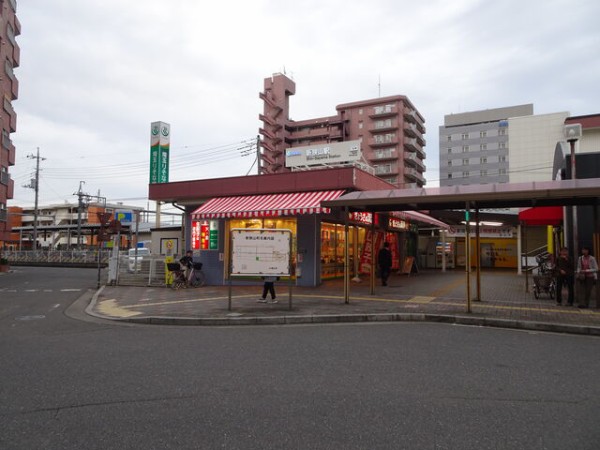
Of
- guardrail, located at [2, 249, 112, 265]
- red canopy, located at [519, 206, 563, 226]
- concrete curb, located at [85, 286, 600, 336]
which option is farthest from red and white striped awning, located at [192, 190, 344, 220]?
guardrail, located at [2, 249, 112, 265]

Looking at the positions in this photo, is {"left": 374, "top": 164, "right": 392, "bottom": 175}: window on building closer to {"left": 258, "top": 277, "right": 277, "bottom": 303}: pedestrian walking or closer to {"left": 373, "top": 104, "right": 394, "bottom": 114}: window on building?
{"left": 373, "top": 104, "right": 394, "bottom": 114}: window on building

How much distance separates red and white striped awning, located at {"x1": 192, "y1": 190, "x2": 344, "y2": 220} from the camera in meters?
15.8

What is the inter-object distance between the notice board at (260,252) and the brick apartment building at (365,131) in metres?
61.2

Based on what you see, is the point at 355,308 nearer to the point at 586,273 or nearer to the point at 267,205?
the point at 586,273

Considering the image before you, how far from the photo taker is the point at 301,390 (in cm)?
487

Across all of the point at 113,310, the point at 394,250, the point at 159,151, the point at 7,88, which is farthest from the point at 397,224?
the point at 7,88

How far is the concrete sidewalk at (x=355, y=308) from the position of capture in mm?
9523

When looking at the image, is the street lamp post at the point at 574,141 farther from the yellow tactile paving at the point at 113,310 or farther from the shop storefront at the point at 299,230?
the yellow tactile paving at the point at 113,310

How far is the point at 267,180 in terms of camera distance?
18359 millimetres

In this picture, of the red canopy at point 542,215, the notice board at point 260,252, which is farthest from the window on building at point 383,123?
the notice board at point 260,252

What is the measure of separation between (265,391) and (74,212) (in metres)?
99.0

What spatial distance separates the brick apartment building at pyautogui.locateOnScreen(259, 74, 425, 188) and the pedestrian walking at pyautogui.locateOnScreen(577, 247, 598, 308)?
2374 inches

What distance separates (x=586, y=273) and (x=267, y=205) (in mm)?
10332

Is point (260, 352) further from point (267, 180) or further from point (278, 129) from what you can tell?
point (278, 129)
